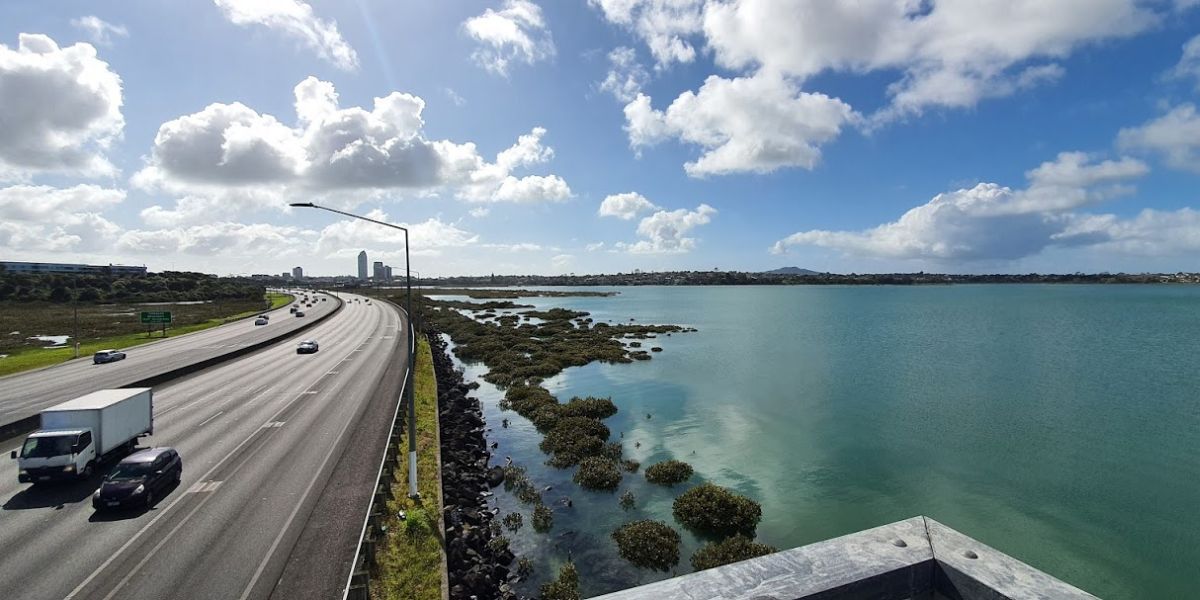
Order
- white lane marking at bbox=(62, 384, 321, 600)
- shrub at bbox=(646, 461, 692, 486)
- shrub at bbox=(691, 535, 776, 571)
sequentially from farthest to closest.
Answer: shrub at bbox=(646, 461, 692, 486), shrub at bbox=(691, 535, 776, 571), white lane marking at bbox=(62, 384, 321, 600)

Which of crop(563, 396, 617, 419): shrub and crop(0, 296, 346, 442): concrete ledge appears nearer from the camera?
crop(0, 296, 346, 442): concrete ledge

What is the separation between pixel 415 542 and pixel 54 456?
1841 centimetres

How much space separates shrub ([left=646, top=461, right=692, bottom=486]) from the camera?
113 ft

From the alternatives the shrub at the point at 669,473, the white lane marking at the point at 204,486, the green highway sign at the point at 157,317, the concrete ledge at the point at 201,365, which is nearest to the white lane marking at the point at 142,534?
the white lane marking at the point at 204,486

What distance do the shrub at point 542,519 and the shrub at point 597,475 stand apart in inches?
164

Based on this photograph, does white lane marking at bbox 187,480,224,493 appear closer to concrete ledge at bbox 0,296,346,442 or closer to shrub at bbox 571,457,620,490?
concrete ledge at bbox 0,296,346,442

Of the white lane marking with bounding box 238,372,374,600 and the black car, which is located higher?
the black car

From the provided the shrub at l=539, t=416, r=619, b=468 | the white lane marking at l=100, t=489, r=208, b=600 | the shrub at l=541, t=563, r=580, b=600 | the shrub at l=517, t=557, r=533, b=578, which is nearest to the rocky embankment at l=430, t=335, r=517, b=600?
the shrub at l=517, t=557, r=533, b=578

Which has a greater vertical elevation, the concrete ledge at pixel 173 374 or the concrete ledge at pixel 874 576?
the concrete ledge at pixel 874 576

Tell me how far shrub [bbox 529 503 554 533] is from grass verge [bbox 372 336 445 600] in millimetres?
5396

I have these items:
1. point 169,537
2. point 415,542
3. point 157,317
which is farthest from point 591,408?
point 157,317

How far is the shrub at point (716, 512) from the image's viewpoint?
28141mm

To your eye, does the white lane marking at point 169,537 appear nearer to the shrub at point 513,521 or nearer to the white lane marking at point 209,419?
the white lane marking at point 209,419

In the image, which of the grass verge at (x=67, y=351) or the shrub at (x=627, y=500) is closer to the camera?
the shrub at (x=627, y=500)
